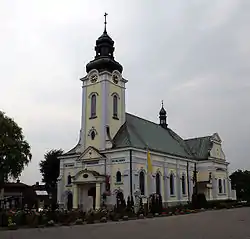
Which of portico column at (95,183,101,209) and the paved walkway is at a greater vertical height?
portico column at (95,183,101,209)

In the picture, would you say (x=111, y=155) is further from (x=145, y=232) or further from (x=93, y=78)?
(x=145, y=232)

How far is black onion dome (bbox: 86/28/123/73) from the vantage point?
149 ft

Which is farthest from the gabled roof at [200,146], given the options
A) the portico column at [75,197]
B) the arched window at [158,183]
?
the portico column at [75,197]

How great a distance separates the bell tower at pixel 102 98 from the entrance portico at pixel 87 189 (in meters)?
3.96

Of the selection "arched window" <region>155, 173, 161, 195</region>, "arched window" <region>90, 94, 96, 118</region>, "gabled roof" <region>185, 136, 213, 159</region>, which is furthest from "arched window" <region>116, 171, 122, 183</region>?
"gabled roof" <region>185, 136, 213, 159</region>

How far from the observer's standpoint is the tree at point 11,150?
129ft

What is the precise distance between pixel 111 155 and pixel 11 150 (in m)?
12.2

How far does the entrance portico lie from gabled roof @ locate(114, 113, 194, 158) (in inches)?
190

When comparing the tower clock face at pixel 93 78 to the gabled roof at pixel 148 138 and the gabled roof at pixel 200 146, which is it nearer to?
the gabled roof at pixel 148 138

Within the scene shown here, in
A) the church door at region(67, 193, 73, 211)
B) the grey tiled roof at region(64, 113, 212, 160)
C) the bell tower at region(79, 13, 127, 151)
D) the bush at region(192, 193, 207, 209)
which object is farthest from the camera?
the bell tower at region(79, 13, 127, 151)

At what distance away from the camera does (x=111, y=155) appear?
42406 mm

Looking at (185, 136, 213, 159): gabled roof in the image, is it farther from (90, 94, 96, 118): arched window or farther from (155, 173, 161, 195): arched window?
(90, 94, 96, 118): arched window

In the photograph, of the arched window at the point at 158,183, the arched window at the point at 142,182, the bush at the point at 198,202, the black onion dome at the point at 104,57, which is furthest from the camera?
the black onion dome at the point at 104,57

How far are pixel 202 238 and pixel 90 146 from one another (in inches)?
1209
